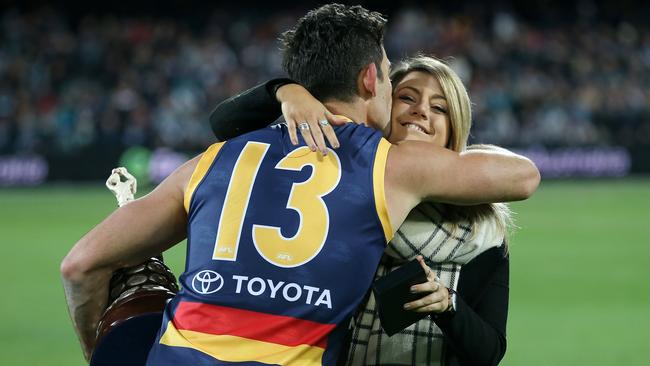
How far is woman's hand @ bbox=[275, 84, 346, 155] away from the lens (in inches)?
119

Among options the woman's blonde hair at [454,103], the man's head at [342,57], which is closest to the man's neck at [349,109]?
the man's head at [342,57]

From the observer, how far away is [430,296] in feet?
9.64

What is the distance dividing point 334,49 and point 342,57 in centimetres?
4

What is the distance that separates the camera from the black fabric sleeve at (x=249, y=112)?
11.3 feet

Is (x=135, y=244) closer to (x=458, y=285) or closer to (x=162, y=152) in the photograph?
(x=458, y=285)

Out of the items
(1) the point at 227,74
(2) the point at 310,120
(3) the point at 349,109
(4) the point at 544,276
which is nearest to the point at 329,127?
(2) the point at 310,120

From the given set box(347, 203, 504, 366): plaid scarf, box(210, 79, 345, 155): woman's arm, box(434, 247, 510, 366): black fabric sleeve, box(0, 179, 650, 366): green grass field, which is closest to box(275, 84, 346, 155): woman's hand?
box(210, 79, 345, 155): woman's arm

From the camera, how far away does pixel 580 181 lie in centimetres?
1944

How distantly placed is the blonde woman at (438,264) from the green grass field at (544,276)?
11.0 ft

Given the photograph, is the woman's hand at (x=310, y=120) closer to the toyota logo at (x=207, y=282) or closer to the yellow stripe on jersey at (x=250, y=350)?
the toyota logo at (x=207, y=282)

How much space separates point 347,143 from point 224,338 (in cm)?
69

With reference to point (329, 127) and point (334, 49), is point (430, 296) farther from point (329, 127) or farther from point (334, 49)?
point (334, 49)

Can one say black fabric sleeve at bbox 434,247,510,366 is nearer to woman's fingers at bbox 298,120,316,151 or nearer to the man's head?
the man's head

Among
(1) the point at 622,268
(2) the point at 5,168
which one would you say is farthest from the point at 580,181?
(2) the point at 5,168
